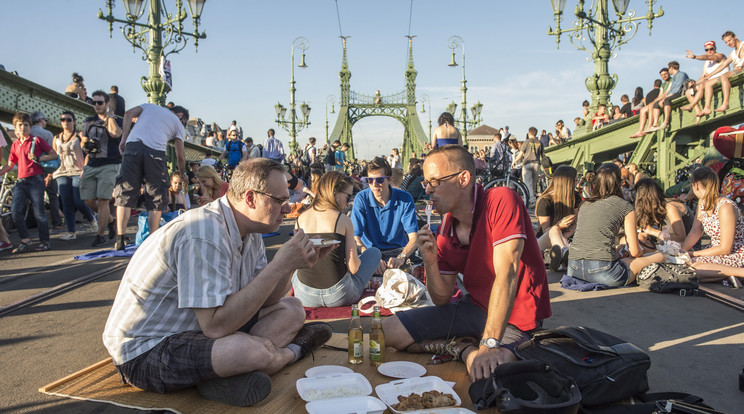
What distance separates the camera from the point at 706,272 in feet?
19.6

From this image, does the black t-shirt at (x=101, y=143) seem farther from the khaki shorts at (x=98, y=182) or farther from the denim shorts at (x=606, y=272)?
the denim shorts at (x=606, y=272)

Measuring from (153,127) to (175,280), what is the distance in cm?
527

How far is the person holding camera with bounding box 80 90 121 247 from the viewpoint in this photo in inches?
328

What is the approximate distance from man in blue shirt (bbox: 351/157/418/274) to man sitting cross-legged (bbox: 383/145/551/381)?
2.77m

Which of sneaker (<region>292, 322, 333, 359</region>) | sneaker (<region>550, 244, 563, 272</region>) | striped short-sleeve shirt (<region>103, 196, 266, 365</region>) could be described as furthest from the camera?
sneaker (<region>550, 244, 563, 272</region>)

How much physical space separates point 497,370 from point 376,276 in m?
3.38

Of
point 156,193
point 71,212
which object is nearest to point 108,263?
point 156,193

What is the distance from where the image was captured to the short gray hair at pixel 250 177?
107 inches

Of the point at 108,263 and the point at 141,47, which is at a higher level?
the point at 141,47

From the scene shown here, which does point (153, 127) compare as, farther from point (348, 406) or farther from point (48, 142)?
point (348, 406)

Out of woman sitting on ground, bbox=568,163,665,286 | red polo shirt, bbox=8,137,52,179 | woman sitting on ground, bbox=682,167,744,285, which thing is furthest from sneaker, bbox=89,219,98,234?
woman sitting on ground, bbox=682,167,744,285

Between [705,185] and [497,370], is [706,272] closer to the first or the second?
[705,185]

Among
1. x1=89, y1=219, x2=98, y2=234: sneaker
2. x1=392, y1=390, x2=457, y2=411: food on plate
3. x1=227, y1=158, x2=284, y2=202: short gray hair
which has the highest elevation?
x1=227, y1=158, x2=284, y2=202: short gray hair

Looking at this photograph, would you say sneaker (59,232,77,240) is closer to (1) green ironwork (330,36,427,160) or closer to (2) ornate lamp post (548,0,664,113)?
(2) ornate lamp post (548,0,664,113)
